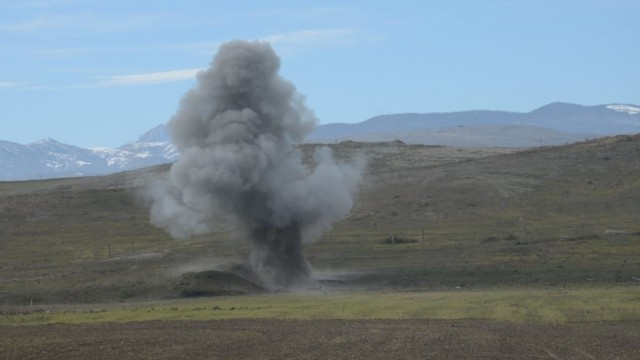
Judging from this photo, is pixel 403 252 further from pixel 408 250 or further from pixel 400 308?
pixel 400 308

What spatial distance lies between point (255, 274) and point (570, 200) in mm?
62231

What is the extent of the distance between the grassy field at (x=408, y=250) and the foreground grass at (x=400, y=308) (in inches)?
5.8

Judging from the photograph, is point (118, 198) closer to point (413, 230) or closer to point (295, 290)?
point (413, 230)

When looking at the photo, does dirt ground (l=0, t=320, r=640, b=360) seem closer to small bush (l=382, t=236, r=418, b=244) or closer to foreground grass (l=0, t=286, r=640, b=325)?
foreground grass (l=0, t=286, r=640, b=325)

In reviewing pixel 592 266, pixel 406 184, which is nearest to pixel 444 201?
pixel 406 184

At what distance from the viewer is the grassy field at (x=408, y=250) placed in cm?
6425

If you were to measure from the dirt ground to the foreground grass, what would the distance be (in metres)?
2.77

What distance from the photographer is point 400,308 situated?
62.5 metres

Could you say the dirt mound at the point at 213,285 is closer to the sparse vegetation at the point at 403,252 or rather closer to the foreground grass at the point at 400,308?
the sparse vegetation at the point at 403,252

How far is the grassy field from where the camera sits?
211ft

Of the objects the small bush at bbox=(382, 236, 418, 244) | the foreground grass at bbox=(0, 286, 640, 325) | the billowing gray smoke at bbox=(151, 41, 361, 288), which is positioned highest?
the billowing gray smoke at bbox=(151, 41, 361, 288)

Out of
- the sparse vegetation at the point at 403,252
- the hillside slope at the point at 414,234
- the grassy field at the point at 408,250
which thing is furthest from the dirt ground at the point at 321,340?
the hillside slope at the point at 414,234

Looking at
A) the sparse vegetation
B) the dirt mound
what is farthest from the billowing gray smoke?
the sparse vegetation

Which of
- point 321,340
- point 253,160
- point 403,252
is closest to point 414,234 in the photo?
point 403,252
